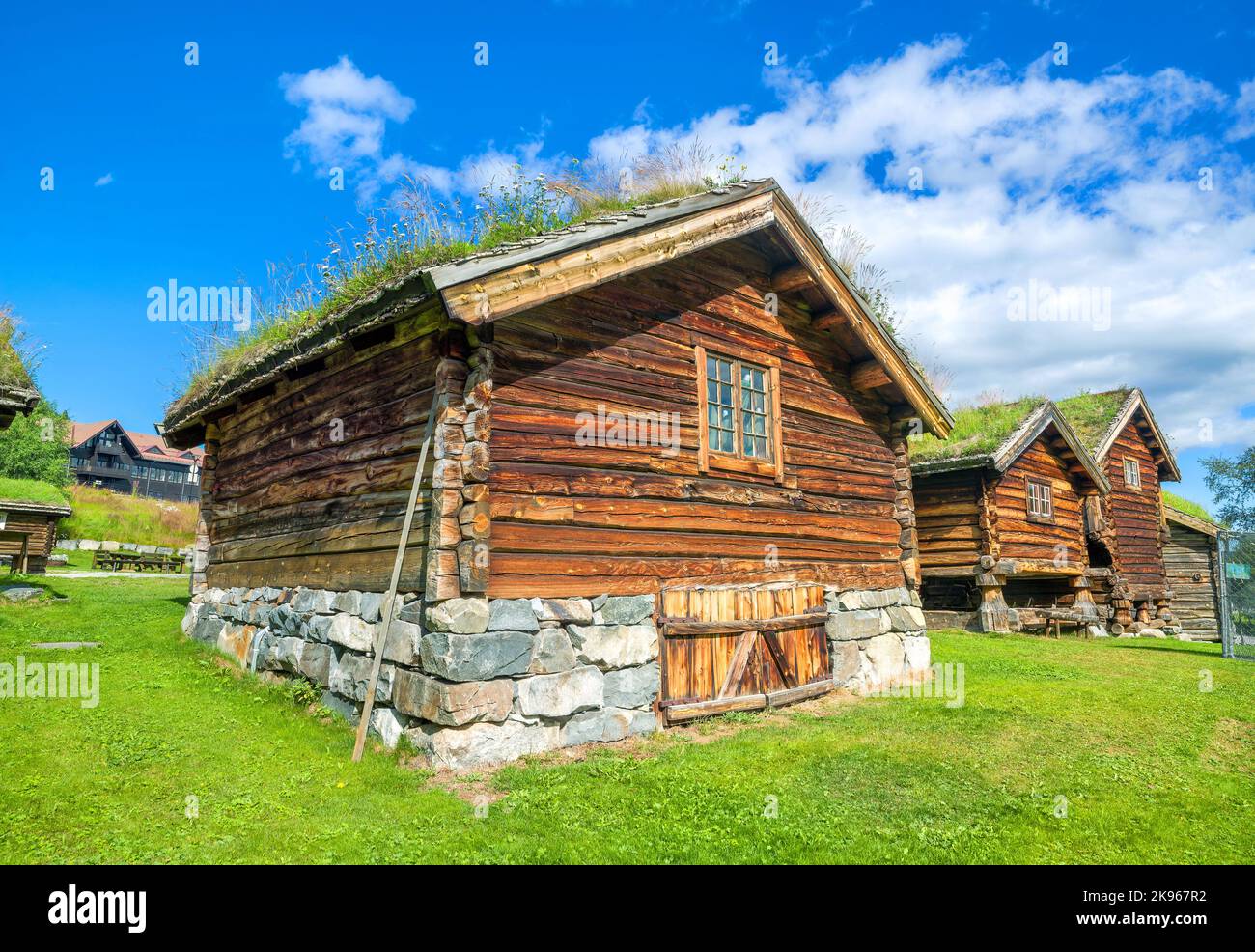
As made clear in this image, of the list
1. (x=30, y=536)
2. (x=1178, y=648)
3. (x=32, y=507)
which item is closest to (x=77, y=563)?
(x=30, y=536)

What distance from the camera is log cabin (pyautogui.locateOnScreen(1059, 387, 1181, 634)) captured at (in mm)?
23297

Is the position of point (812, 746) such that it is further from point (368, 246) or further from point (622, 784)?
point (368, 246)

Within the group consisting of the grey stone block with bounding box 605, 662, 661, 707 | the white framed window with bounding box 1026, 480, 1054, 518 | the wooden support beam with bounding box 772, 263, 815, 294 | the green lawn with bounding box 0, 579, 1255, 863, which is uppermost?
the wooden support beam with bounding box 772, 263, 815, 294

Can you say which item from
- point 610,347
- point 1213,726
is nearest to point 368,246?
point 610,347

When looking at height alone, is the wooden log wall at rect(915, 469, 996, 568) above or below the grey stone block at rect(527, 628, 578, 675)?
above

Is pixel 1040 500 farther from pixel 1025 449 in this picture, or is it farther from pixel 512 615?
pixel 512 615

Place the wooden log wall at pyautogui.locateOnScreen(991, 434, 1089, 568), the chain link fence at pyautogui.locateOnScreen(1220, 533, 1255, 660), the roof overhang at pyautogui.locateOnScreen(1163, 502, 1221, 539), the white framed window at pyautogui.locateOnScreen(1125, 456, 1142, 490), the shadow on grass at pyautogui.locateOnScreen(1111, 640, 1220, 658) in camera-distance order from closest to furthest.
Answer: the chain link fence at pyautogui.locateOnScreen(1220, 533, 1255, 660) → the shadow on grass at pyautogui.locateOnScreen(1111, 640, 1220, 658) → the wooden log wall at pyautogui.locateOnScreen(991, 434, 1089, 568) → the white framed window at pyautogui.locateOnScreen(1125, 456, 1142, 490) → the roof overhang at pyautogui.locateOnScreen(1163, 502, 1221, 539)

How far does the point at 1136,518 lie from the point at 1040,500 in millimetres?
7650

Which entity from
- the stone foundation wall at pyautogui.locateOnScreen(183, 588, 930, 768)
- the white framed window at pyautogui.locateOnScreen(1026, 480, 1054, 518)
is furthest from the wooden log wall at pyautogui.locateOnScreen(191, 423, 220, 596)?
the white framed window at pyautogui.locateOnScreen(1026, 480, 1054, 518)

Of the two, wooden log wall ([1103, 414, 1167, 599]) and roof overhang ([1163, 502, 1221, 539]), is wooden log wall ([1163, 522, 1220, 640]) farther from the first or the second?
wooden log wall ([1103, 414, 1167, 599])

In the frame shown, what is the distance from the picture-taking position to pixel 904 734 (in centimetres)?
823

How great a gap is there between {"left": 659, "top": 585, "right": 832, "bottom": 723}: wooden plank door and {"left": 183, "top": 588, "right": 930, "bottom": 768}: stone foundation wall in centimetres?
34

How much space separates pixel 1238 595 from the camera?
1455 cm

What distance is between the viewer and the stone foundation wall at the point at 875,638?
10.7 m
